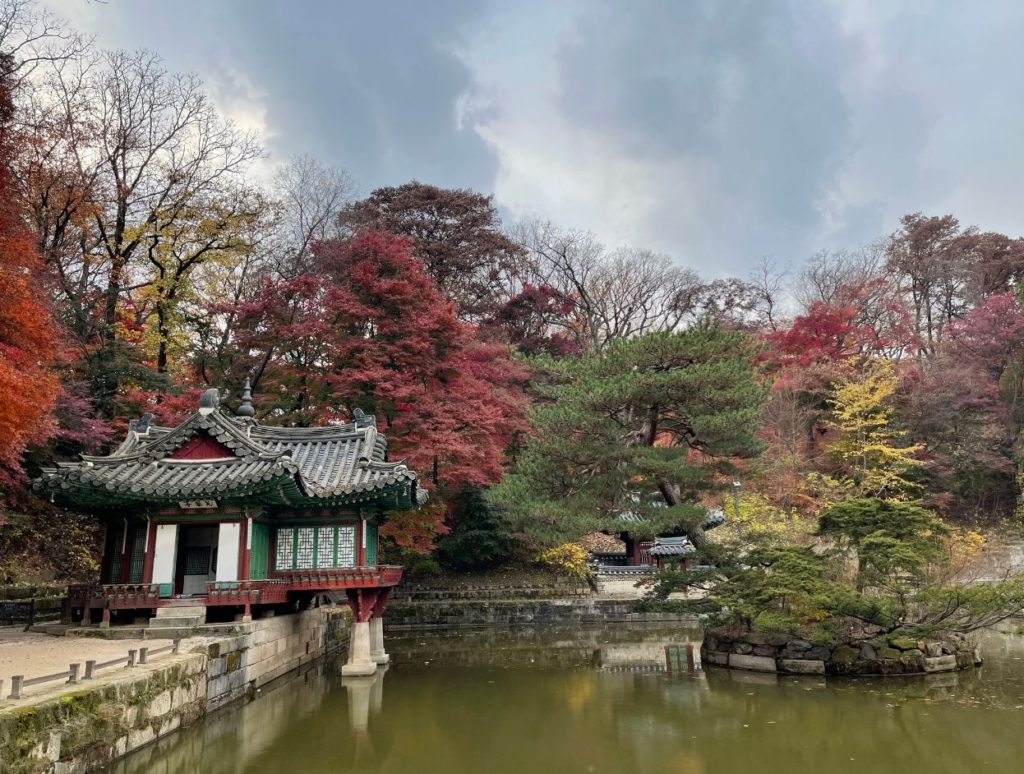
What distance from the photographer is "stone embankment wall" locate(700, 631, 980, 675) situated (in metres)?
12.7

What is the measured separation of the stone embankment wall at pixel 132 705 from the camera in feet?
18.9

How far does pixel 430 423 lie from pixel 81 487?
966cm

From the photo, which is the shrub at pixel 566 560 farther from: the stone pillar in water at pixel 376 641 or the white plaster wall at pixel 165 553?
the white plaster wall at pixel 165 553

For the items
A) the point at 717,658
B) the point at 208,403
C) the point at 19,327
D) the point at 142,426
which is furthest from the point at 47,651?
the point at 717,658

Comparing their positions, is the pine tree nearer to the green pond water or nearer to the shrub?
the green pond water

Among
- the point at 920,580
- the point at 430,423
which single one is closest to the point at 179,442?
the point at 430,423

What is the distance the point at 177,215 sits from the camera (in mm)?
22891

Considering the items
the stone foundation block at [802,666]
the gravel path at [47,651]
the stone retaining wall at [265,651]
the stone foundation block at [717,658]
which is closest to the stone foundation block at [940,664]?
the stone foundation block at [802,666]

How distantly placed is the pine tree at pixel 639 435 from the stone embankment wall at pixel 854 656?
8.56ft

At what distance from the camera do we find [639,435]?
15.4 meters

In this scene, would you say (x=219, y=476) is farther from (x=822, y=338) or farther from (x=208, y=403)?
(x=822, y=338)

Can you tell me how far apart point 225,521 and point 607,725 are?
8.21 m

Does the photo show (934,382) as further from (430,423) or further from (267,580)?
(267,580)

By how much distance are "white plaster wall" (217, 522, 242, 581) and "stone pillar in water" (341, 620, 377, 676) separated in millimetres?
2723
